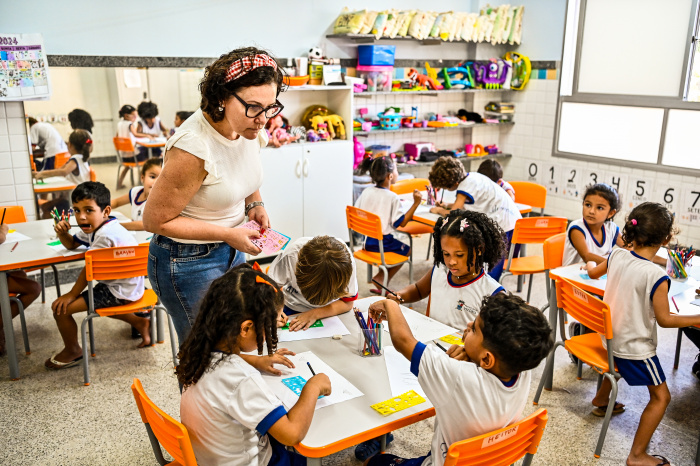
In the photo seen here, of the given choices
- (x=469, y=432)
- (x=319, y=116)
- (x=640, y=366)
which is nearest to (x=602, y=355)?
(x=640, y=366)

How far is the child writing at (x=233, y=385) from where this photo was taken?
1.66m

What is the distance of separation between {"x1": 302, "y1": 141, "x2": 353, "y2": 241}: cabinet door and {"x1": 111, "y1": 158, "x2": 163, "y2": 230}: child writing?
1.51 metres

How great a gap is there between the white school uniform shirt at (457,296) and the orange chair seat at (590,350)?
2.29 feet

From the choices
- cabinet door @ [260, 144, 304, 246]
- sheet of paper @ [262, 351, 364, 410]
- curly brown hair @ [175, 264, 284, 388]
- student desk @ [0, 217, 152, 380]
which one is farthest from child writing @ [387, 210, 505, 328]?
cabinet door @ [260, 144, 304, 246]

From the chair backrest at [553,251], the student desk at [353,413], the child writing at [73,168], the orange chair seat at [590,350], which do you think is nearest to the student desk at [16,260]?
the child writing at [73,168]

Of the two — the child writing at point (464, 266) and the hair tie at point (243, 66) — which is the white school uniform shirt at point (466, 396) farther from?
the hair tie at point (243, 66)

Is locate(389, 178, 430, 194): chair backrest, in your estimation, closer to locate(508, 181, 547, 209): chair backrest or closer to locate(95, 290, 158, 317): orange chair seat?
locate(508, 181, 547, 209): chair backrest

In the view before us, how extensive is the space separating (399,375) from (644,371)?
137 cm

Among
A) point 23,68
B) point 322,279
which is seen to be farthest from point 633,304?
point 23,68

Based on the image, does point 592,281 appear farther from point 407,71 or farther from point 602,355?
point 407,71

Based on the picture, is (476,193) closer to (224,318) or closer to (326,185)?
(326,185)

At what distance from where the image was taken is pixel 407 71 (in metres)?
6.41

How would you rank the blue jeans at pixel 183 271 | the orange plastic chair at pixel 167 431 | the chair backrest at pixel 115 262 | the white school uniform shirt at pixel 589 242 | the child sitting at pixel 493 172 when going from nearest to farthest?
the orange plastic chair at pixel 167 431
the blue jeans at pixel 183 271
the chair backrest at pixel 115 262
the white school uniform shirt at pixel 589 242
the child sitting at pixel 493 172

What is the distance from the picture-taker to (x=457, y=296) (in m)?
2.54
